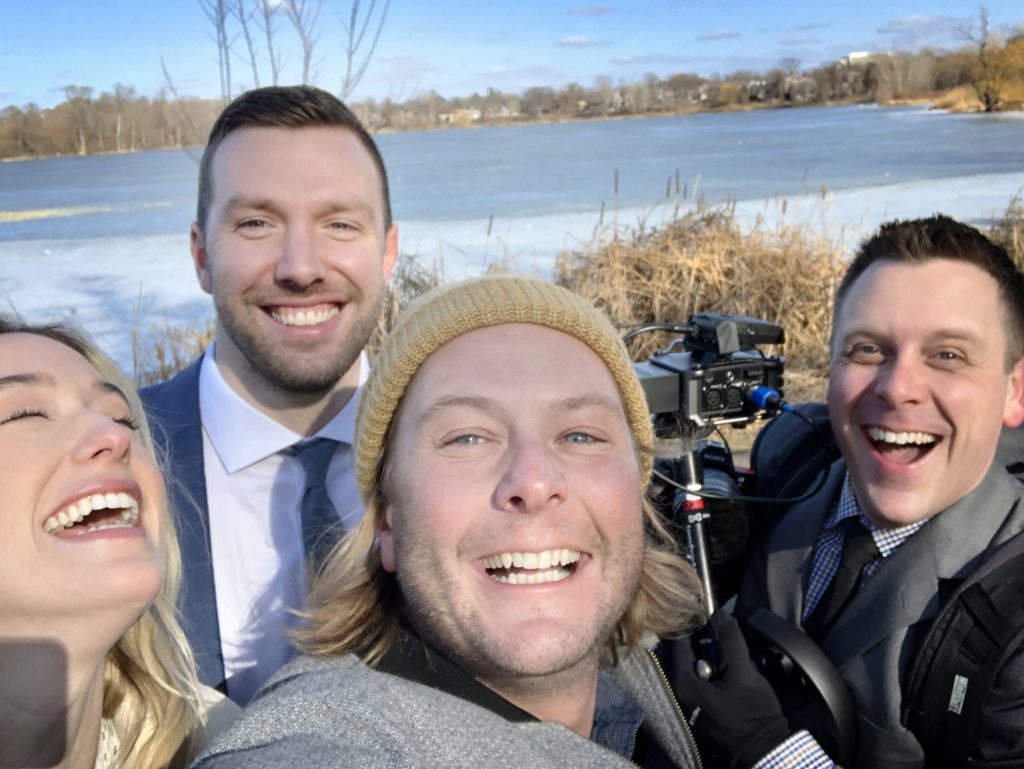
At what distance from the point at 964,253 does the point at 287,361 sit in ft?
5.77

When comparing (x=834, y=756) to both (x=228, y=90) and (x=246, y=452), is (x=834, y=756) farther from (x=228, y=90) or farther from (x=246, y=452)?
(x=228, y=90)

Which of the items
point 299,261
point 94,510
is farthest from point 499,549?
point 299,261

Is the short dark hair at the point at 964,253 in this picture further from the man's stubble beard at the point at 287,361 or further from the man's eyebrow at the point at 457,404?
the man's stubble beard at the point at 287,361

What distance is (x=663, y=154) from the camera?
34469 mm

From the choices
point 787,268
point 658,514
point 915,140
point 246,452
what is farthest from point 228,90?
point 915,140

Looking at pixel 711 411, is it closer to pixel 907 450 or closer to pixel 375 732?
pixel 907 450

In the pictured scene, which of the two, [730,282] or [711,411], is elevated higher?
[711,411]

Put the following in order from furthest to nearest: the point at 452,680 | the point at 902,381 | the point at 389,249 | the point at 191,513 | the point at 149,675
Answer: the point at 389,249
the point at 191,513
the point at 902,381
the point at 149,675
the point at 452,680

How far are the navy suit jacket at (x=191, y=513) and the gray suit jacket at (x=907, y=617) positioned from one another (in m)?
1.40

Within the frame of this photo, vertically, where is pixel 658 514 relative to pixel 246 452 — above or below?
below

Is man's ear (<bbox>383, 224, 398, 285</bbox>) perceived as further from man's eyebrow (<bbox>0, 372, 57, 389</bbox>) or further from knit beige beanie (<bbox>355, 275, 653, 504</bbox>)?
man's eyebrow (<bbox>0, 372, 57, 389</bbox>)

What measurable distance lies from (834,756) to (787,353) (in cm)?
598

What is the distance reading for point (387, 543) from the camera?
1.97 metres

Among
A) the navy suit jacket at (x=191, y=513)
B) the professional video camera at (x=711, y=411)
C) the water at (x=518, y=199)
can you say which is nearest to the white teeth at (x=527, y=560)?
the professional video camera at (x=711, y=411)
